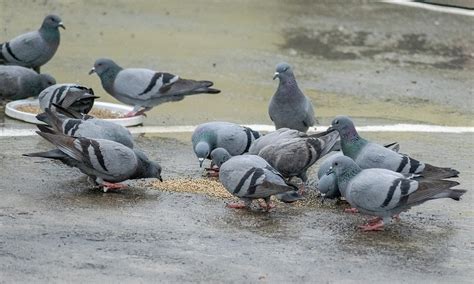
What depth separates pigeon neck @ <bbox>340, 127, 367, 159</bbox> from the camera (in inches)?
300

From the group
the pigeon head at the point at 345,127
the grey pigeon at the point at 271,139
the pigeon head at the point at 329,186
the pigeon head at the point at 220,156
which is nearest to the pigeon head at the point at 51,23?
the grey pigeon at the point at 271,139

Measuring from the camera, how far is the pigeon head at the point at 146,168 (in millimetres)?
7461

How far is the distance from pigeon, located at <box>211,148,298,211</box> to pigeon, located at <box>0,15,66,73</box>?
4.11m

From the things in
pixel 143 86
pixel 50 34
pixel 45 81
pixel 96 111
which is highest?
pixel 50 34

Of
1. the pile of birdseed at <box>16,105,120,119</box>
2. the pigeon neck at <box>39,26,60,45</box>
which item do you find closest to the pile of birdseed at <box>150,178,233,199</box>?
the pile of birdseed at <box>16,105,120,119</box>

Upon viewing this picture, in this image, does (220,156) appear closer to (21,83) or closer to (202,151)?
(202,151)

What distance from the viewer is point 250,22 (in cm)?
1429

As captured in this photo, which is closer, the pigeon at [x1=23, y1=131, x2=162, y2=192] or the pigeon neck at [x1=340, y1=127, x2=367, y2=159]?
A: the pigeon at [x1=23, y1=131, x2=162, y2=192]

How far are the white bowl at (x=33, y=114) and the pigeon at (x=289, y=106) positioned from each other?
4.45 ft

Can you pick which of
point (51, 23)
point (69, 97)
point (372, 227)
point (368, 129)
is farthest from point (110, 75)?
point (372, 227)

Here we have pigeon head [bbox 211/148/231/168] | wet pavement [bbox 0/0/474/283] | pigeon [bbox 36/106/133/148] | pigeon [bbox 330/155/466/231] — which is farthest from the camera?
pigeon [bbox 36/106/133/148]

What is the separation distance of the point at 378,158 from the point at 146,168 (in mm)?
1552

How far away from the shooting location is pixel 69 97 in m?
9.04

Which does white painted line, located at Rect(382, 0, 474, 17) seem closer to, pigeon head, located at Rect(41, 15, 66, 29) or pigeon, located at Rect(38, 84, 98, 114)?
pigeon head, located at Rect(41, 15, 66, 29)
